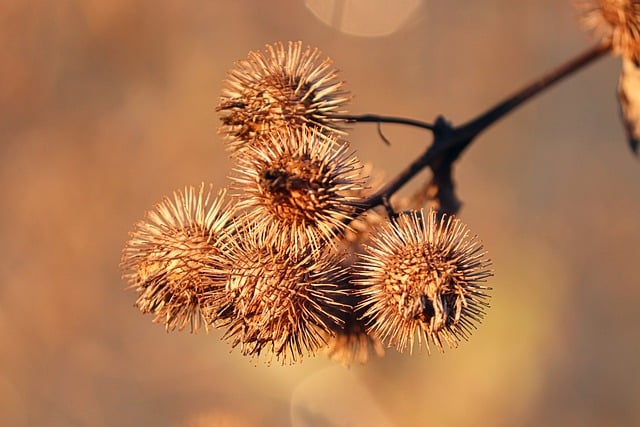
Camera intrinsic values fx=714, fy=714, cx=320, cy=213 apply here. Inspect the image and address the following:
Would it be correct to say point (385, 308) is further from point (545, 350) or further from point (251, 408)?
point (545, 350)

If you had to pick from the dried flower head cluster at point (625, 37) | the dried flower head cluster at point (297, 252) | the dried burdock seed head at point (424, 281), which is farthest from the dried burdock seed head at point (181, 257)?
the dried flower head cluster at point (625, 37)

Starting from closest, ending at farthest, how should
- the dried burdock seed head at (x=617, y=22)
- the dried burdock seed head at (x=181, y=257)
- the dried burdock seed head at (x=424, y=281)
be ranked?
the dried burdock seed head at (x=424, y=281), the dried burdock seed head at (x=181, y=257), the dried burdock seed head at (x=617, y=22)

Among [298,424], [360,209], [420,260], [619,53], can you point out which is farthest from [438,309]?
[298,424]

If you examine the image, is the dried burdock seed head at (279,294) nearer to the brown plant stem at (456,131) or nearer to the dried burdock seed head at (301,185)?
the dried burdock seed head at (301,185)

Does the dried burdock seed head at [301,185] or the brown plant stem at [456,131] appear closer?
the dried burdock seed head at [301,185]

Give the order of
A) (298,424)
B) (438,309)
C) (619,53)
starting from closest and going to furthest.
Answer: (438,309) < (619,53) < (298,424)

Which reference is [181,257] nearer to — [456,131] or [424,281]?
[424,281]

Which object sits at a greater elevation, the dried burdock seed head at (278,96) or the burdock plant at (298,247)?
the dried burdock seed head at (278,96)
